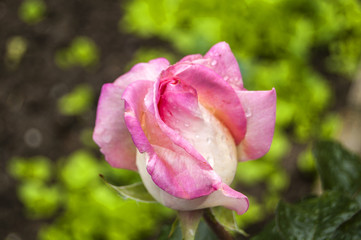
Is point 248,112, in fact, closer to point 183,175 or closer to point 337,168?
point 183,175

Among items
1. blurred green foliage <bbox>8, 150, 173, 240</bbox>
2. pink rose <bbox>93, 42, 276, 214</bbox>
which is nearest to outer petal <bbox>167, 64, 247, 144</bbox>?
pink rose <bbox>93, 42, 276, 214</bbox>

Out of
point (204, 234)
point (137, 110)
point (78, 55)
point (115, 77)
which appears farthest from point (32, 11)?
point (137, 110)

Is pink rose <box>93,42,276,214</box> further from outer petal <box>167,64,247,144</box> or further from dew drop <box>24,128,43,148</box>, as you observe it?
dew drop <box>24,128,43,148</box>

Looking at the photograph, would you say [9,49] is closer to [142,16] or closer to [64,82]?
[64,82]

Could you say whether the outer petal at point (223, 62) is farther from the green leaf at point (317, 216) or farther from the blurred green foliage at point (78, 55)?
the blurred green foliage at point (78, 55)

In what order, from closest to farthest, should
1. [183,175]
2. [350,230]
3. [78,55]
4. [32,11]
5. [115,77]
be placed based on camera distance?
[183,175] → [350,230] → [115,77] → [78,55] → [32,11]

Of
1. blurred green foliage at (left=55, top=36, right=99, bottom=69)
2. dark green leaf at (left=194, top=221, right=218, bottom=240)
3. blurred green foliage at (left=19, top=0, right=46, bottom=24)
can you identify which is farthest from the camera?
blurred green foliage at (left=19, top=0, right=46, bottom=24)

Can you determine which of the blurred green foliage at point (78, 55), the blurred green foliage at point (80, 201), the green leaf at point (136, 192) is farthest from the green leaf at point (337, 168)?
the blurred green foliage at point (78, 55)
